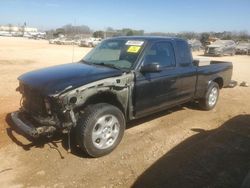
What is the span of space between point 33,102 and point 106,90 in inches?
46.7

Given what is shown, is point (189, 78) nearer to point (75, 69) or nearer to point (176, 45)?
point (176, 45)

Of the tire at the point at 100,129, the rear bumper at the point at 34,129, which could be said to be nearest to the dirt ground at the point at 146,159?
the tire at the point at 100,129

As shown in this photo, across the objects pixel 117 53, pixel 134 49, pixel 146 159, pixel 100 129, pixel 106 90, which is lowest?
pixel 146 159

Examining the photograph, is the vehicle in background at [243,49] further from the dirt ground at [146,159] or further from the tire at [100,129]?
the tire at [100,129]

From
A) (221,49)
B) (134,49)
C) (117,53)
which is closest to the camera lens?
(134,49)

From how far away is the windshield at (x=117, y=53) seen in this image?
5.30m

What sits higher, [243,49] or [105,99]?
[243,49]

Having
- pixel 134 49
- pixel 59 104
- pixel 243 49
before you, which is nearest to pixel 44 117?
Answer: pixel 59 104

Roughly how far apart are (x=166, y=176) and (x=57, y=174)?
1.57 m

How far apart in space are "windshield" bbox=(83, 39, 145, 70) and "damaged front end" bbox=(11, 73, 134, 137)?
1.48 ft

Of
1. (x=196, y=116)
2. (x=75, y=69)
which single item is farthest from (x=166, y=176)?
(x=196, y=116)

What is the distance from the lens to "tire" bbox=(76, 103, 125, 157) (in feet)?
14.3

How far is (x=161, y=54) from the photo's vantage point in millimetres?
→ 5785

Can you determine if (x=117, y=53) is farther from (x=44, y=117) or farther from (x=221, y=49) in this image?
(x=221, y=49)
